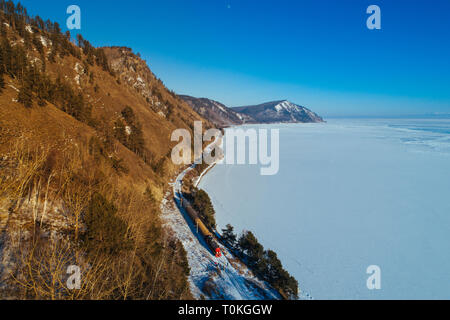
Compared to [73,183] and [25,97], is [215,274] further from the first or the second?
[25,97]

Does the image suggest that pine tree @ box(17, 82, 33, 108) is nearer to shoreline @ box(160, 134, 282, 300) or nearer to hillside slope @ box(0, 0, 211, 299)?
hillside slope @ box(0, 0, 211, 299)

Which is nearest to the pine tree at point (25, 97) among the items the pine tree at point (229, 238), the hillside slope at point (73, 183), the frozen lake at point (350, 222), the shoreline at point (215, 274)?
the hillside slope at point (73, 183)

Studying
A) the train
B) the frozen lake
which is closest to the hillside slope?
the train

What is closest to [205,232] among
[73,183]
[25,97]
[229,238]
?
[229,238]

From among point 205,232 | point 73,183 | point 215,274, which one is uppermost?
point 73,183

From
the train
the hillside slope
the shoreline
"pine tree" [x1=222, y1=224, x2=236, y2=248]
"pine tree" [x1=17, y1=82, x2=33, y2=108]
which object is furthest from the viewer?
"pine tree" [x1=222, y1=224, x2=236, y2=248]

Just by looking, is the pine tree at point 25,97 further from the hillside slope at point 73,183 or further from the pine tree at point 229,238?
the pine tree at point 229,238

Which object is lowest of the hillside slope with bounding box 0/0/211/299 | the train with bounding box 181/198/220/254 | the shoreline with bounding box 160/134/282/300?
the shoreline with bounding box 160/134/282/300
